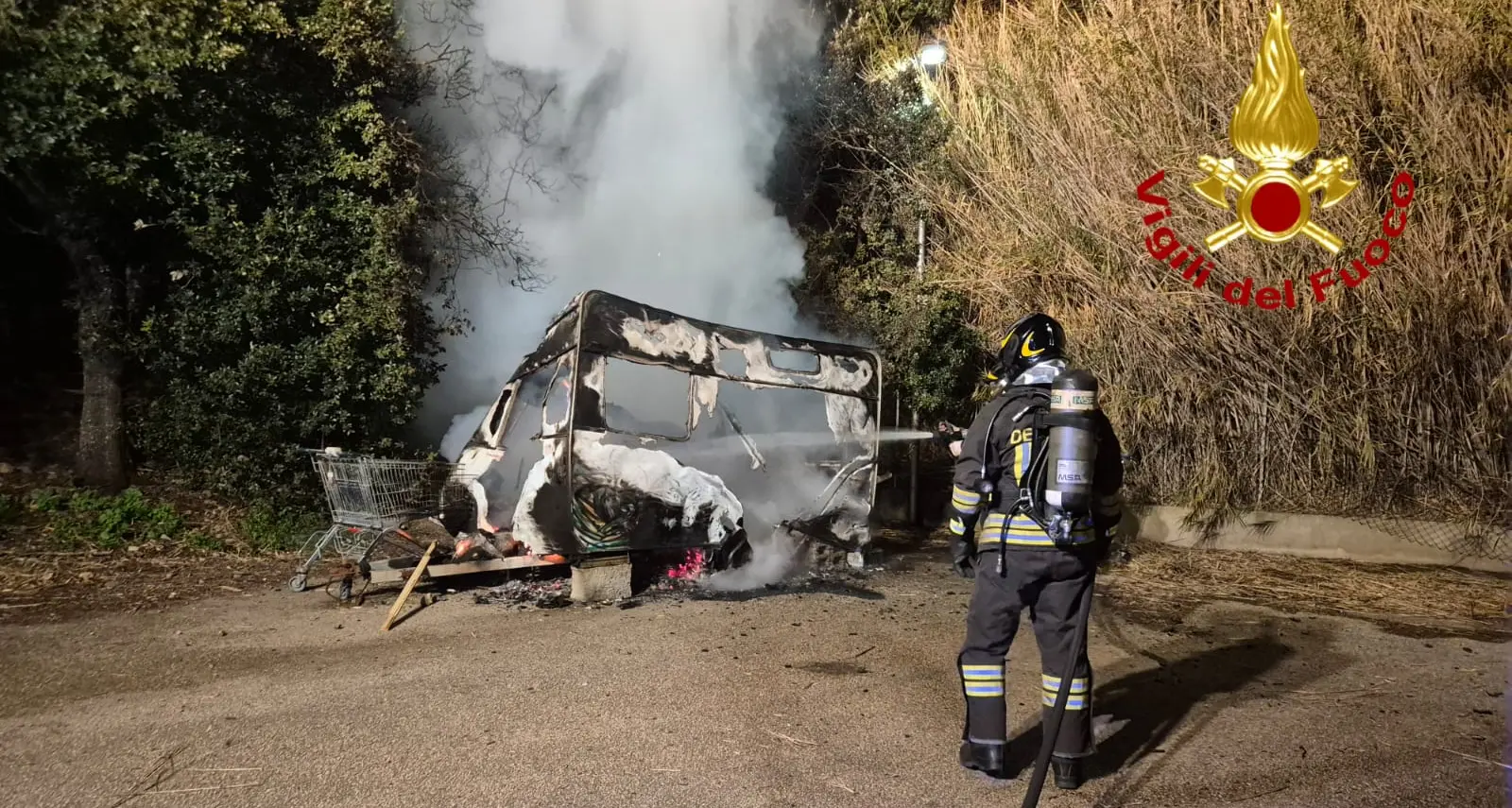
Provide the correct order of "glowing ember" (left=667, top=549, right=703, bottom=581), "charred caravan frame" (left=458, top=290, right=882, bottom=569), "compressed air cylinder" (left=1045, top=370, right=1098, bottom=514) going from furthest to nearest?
"glowing ember" (left=667, top=549, right=703, bottom=581) < "charred caravan frame" (left=458, top=290, right=882, bottom=569) < "compressed air cylinder" (left=1045, top=370, right=1098, bottom=514)

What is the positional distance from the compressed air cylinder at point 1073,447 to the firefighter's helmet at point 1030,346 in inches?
13.5

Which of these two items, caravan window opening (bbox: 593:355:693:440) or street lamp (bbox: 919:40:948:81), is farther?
street lamp (bbox: 919:40:948:81)

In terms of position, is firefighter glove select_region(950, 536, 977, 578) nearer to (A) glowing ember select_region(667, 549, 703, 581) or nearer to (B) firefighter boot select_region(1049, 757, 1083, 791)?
(B) firefighter boot select_region(1049, 757, 1083, 791)

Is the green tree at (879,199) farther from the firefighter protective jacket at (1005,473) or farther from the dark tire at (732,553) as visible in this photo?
the firefighter protective jacket at (1005,473)

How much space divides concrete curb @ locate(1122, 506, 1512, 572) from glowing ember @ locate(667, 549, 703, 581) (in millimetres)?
4700

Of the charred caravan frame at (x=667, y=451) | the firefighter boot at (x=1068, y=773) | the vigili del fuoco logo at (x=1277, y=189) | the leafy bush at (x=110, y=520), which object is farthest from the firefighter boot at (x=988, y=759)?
the leafy bush at (x=110, y=520)

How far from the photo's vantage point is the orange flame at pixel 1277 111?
300 inches

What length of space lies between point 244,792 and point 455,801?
0.80 m

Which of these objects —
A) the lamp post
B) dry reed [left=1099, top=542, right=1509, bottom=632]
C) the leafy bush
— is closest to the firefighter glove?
dry reed [left=1099, top=542, right=1509, bottom=632]

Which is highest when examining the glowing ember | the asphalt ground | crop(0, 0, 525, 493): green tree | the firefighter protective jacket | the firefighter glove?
crop(0, 0, 525, 493): green tree

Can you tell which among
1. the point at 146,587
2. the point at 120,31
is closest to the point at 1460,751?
the point at 146,587

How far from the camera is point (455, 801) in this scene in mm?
3076

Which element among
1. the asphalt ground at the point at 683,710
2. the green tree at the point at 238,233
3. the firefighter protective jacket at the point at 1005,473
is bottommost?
the asphalt ground at the point at 683,710

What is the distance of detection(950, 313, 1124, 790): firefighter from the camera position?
321 centimetres
